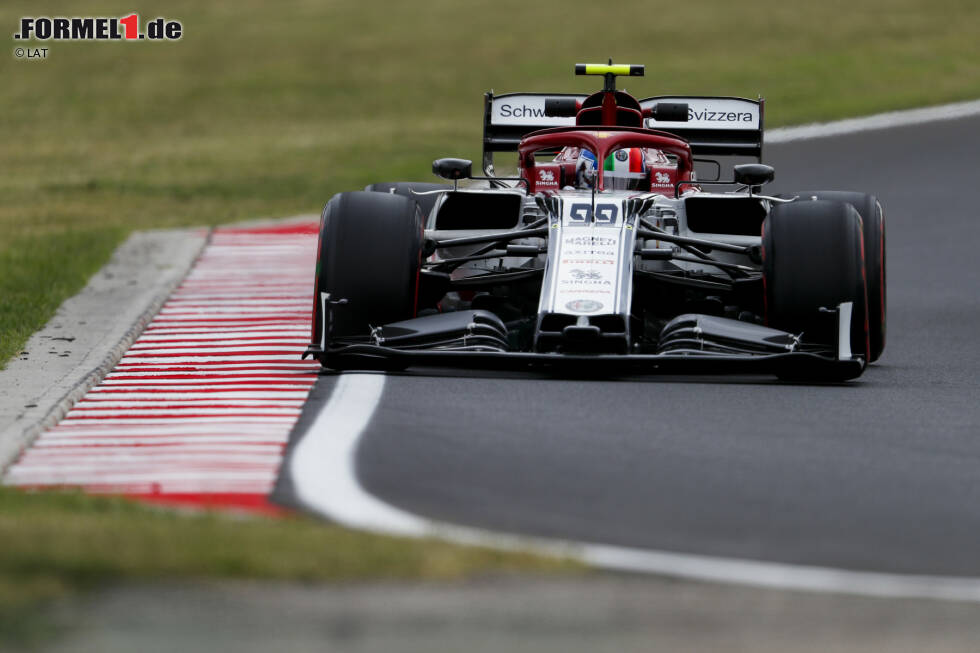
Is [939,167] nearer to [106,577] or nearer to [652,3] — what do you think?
[106,577]

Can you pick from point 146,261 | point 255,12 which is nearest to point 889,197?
point 146,261

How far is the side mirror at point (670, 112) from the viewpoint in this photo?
14055 mm

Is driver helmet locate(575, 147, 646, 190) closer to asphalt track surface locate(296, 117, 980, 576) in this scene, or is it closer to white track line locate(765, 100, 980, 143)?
asphalt track surface locate(296, 117, 980, 576)

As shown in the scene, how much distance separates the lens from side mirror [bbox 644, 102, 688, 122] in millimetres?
14055

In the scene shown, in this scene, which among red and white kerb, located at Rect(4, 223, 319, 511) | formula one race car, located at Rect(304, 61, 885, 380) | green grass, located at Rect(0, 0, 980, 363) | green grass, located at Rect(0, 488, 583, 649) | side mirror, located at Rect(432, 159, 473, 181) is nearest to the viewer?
green grass, located at Rect(0, 488, 583, 649)

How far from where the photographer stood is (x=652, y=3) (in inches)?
1905

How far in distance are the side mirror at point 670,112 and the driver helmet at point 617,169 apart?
141 cm

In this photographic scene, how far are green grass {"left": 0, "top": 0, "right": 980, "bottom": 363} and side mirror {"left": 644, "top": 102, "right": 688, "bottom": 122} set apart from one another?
17.3ft

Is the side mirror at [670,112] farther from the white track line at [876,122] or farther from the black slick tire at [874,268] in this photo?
the white track line at [876,122]

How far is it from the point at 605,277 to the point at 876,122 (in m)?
18.7

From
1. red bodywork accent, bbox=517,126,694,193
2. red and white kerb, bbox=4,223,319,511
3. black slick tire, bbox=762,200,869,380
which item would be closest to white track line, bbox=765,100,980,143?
red and white kerb, bbox=4,223,319,511

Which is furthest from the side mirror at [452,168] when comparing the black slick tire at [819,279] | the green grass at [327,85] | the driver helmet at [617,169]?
the green grass at [327,85]

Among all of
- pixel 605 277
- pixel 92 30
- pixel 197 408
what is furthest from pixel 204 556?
pixel 92 30

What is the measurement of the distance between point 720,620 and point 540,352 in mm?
5154
